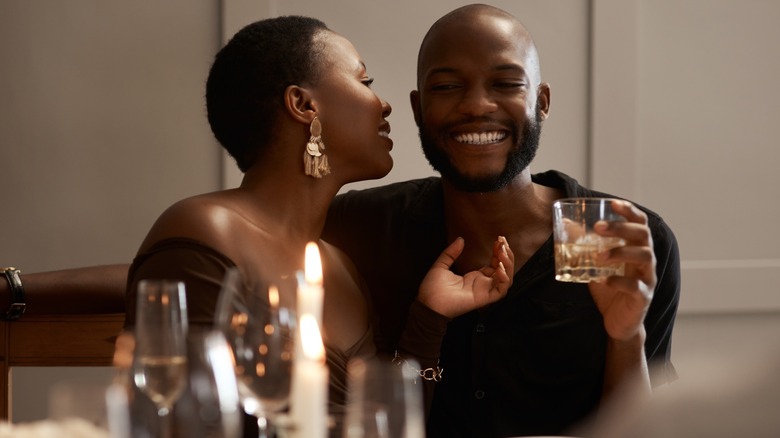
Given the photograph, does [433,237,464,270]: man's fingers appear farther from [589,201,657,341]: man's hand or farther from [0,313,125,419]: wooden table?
[0,313,125,419]: wooden table

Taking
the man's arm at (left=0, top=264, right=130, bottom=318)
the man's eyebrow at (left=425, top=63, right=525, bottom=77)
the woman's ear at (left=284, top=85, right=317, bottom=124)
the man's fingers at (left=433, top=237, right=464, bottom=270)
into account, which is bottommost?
the man's arm at (left=0, top=264, right=130, bottom=318)

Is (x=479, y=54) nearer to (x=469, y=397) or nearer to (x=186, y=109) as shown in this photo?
(x=469, y=397)

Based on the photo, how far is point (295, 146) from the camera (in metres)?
2.15

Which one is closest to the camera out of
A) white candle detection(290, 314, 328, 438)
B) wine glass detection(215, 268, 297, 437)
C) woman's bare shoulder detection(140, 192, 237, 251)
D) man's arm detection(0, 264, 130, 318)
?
white candle detection(290, 314, 328, 438)

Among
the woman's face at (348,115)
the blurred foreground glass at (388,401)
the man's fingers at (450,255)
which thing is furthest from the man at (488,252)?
the blurred foreground glass at (388,401)

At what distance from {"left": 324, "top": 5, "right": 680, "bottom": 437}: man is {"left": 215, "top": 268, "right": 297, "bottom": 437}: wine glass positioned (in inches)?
44.0

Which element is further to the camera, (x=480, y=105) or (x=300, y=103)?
(x=480, y=105)

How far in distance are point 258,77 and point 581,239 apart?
76 cm

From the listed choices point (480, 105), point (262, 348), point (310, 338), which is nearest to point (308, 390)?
point (310, 338)

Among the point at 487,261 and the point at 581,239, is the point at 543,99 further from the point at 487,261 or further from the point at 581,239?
the point at 581,239

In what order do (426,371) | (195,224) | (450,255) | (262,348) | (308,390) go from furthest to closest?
1. (450,255)
2. (426,371)
3. (195,224)
4. (262,348)
5. (308,390)

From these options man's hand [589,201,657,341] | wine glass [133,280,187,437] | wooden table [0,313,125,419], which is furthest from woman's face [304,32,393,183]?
wine glass [133,280,187,437]

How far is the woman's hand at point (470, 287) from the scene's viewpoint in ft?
7.41

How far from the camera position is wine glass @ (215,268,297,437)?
1.15 m
